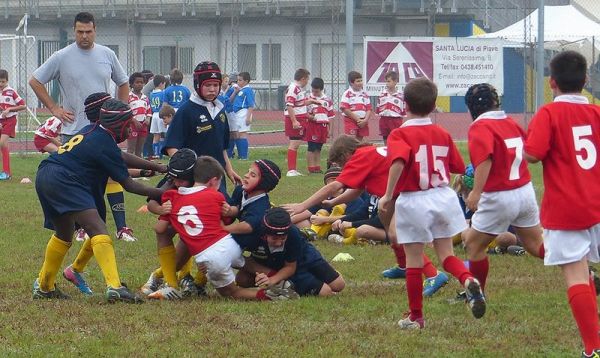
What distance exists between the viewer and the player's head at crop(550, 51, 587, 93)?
6.32 m

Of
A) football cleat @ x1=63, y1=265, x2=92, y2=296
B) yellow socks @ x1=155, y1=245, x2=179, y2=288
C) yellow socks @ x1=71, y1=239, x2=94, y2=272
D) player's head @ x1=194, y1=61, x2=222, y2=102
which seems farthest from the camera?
player's head @ x1=194, y1=61, x2=222, y2=102

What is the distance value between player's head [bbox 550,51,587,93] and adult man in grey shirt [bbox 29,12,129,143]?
17.6ft

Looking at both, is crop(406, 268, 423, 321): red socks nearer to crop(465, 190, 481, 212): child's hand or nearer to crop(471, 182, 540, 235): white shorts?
crop(465, 190, 481, 212): child's hand

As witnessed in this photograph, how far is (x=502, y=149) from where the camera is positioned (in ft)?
24.4

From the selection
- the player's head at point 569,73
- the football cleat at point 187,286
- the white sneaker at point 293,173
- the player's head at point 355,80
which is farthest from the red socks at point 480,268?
the player's head at point 355,80

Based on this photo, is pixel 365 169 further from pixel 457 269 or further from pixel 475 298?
pixel 475 298

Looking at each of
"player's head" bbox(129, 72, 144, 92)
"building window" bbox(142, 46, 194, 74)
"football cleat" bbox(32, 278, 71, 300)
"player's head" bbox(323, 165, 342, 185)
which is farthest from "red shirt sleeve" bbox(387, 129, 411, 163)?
"building window" bbox(142, 46, 194, 74)

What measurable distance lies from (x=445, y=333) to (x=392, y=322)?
1.51 ft

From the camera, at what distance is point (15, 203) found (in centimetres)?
1538

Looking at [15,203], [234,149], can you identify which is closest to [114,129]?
[15,203]

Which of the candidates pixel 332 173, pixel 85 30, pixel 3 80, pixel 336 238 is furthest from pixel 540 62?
pixel 85 30

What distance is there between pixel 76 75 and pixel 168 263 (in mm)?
2832

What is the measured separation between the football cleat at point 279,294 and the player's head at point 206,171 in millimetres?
876

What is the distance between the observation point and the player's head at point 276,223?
807 cm
